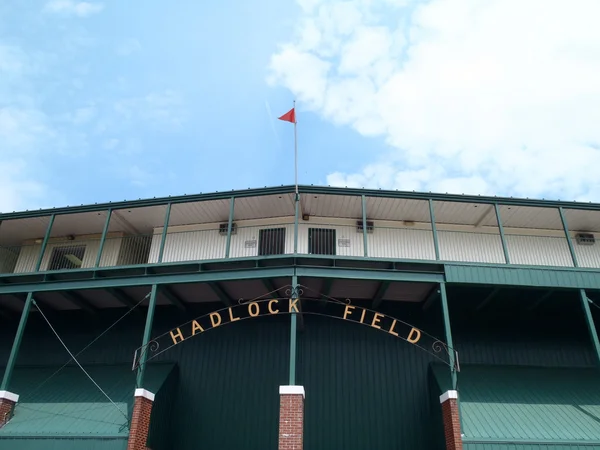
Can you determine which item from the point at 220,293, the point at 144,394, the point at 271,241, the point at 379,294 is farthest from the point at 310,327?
the point at 144,394

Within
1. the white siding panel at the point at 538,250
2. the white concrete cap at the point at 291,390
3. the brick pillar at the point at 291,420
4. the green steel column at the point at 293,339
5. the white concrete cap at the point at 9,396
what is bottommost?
the brick pillar at the point at 291,420

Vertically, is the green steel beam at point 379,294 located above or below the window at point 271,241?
below

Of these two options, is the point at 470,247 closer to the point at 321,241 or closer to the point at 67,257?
the point at 321,241

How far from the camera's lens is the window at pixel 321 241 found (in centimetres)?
2100

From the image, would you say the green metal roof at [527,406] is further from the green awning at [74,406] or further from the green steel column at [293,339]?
the green awning at [74,406]

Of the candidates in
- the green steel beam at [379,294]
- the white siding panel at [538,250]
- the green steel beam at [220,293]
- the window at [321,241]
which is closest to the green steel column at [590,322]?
the white siding panel at [538,250]

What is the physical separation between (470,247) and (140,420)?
13539mm

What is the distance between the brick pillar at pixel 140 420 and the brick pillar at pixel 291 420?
4304 mm

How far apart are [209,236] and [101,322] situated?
18.0ft

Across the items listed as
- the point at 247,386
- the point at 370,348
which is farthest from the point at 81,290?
the point at 370,348

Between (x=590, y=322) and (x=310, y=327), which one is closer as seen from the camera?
(x=590, y=322)

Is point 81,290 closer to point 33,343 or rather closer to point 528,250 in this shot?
point 33,343

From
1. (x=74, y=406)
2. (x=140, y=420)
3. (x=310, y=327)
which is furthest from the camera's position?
(x=310, y=327)

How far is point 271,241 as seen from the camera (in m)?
21.2
